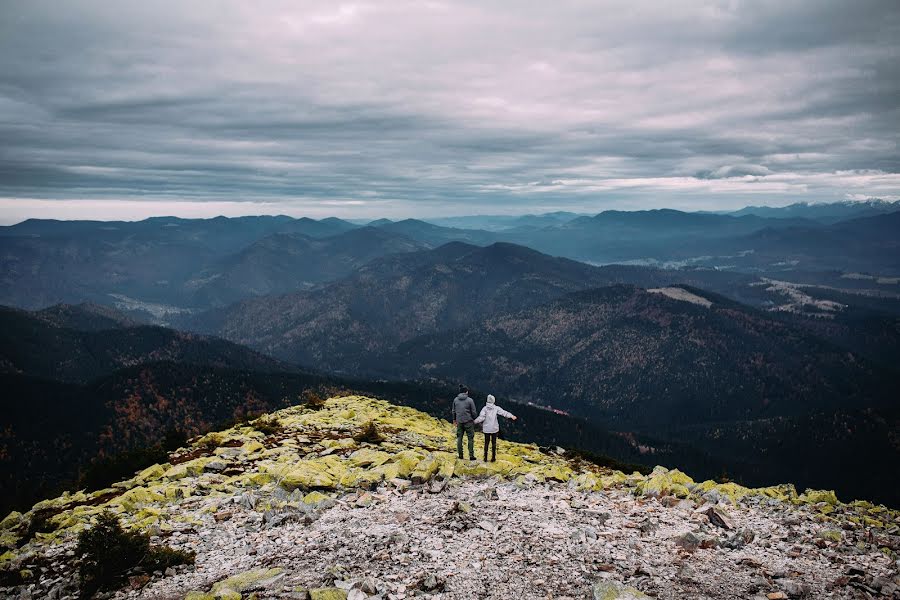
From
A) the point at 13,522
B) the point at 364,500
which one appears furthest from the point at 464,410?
the point at 13,522

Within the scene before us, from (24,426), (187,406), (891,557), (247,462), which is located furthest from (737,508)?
(24,426)

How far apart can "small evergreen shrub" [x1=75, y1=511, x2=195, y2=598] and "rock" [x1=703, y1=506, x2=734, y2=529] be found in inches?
813

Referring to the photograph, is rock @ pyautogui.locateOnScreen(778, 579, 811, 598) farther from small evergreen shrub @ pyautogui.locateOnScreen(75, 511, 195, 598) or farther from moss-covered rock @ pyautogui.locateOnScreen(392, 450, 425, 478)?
small evergreen shrub @ pyautogui.locateOnScreen(75, 511, 195, 598)

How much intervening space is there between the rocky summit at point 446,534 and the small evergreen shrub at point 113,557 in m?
0.44

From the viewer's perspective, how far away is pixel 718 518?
2147cm

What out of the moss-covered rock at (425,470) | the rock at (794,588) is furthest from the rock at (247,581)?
the rock at (794,588)

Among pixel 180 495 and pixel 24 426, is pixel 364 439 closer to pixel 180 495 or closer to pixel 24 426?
pixel 180 495

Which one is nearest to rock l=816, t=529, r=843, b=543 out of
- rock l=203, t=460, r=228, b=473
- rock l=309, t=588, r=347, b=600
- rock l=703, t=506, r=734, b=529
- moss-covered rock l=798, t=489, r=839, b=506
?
rock l=703, t=506, r=734, b=529

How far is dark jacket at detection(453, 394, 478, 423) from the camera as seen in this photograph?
1139 inches

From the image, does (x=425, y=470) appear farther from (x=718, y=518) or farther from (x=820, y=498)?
(x=820, y=498)

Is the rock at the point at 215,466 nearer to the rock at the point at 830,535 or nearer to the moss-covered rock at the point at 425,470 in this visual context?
the moss-covered rock at the point at 425,470

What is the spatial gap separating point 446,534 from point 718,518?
38.5 feet

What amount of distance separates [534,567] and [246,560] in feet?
33.2

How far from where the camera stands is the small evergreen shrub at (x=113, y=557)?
1692cm
